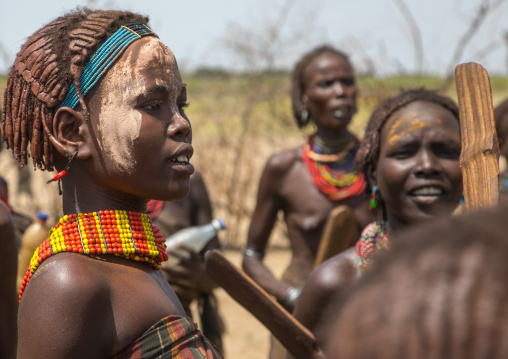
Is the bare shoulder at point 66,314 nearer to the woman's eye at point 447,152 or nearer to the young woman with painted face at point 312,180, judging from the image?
the woman's eye at point 447,152

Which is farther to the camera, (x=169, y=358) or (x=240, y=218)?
(x=240, y=218)

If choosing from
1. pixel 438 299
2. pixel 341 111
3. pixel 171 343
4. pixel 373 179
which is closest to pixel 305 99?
pixel 341 111

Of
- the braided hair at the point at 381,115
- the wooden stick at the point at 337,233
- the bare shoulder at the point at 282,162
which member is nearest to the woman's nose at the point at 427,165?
the braided hair at the point at 381,115

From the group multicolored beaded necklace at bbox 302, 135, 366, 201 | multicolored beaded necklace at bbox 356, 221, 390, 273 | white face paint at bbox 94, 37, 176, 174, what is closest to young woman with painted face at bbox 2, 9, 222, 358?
white face paint at bbox 94, 37, 176, 174

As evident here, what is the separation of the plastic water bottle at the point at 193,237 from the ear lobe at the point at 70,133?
83.6 inches

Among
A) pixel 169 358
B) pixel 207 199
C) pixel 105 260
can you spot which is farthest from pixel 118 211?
pixel 207 199

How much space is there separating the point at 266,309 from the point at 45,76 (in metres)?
1.00

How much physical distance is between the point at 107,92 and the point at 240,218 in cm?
1030

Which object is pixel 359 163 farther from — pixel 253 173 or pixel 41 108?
pixel 253 173

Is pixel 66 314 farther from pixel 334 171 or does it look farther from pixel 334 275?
pixel 334 171

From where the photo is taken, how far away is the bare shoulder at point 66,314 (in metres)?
1.70

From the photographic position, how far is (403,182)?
286 cm

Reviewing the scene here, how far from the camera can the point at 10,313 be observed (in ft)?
10.1

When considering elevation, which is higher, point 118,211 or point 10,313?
point 118,211
